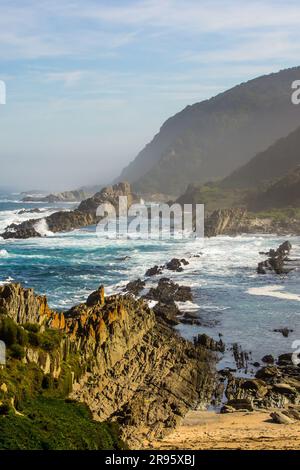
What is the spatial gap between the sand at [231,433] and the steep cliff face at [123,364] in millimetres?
1105

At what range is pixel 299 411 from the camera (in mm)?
39469

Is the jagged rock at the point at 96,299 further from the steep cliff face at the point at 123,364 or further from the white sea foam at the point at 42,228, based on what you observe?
the white sea foam at the point at 42,228

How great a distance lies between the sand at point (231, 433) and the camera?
109 feet

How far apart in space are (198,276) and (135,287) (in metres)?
12.8

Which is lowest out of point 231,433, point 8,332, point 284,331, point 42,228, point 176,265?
point 231,433

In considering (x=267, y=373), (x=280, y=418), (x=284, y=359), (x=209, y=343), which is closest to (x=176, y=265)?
(x=209, y=343)

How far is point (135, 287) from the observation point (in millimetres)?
70812

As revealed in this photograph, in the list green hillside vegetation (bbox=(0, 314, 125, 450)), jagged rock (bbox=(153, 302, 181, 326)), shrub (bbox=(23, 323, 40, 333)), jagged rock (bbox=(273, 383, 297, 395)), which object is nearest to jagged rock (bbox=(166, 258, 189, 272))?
jagged rock (bbox=(153, 302, 181, 326))

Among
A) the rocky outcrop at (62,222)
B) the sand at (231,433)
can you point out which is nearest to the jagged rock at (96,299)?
the sand at (231,433)

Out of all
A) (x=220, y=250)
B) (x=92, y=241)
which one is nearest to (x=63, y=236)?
(x=92, y=241)

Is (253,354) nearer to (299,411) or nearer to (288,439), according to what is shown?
(299,411)

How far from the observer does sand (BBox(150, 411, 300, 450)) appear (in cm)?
3316

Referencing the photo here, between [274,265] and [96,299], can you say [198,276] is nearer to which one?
[274,265]

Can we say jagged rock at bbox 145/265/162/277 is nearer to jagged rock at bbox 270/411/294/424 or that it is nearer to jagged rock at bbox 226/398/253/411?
jagged rock at bbox 226/398/253/411
